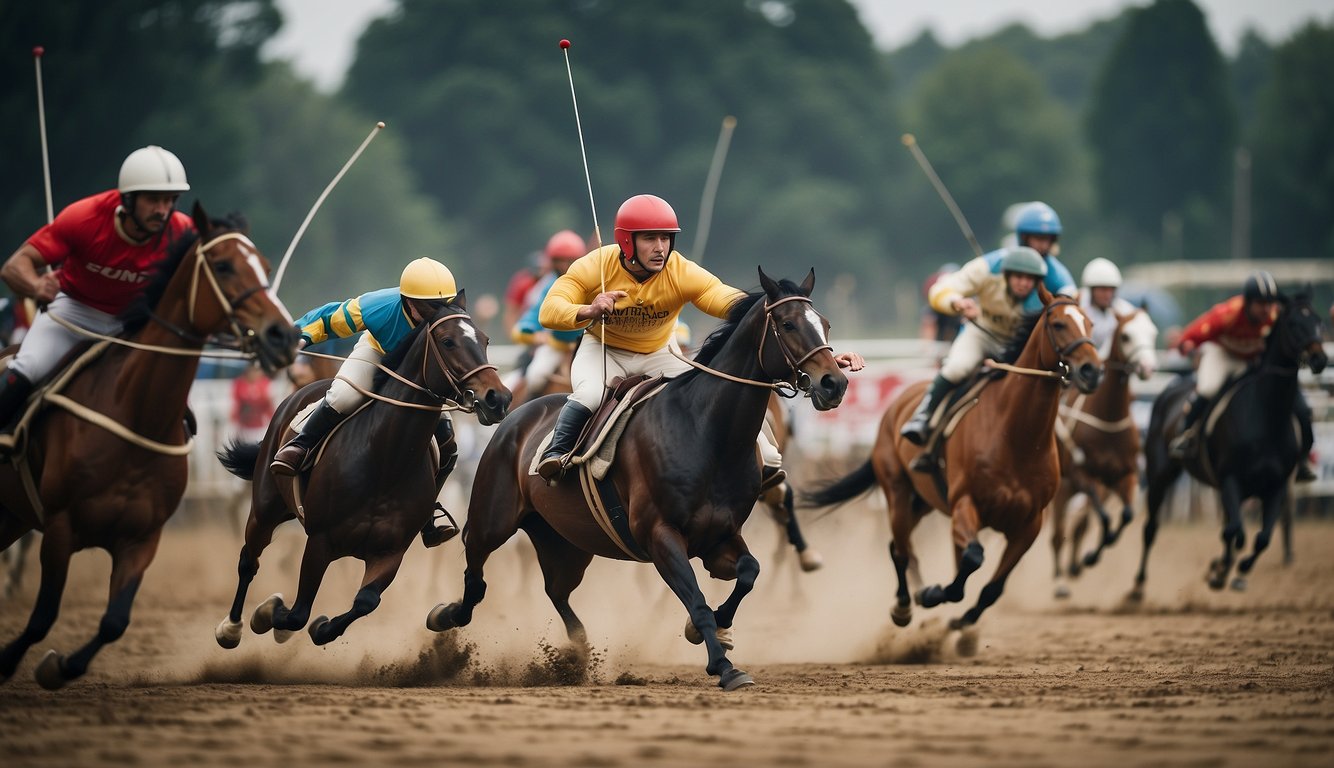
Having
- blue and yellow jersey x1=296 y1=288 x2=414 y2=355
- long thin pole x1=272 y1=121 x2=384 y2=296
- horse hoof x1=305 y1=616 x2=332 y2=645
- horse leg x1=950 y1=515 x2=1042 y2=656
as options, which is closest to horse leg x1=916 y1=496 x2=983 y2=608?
horse leg x1=950 y1=515 x2=1042 y2=656

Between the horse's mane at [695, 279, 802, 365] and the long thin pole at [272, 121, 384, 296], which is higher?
the long thin pole at [272, 121, 384, 296]

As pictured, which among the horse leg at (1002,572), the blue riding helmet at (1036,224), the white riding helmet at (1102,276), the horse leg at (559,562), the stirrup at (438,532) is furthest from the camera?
the white riding helmet at (1102,276)

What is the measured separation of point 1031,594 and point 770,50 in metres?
49.5

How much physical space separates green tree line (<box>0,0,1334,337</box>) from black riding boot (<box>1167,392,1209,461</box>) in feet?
106

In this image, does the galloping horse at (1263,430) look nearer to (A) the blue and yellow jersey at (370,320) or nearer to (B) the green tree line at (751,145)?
(A) the blue and yellow jersey at (370,320)

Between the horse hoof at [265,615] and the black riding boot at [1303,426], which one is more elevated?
the black riding boot at [1303,426]

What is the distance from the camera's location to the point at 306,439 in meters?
9.25

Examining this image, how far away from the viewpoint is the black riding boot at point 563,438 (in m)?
9.22

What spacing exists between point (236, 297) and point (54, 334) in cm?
132

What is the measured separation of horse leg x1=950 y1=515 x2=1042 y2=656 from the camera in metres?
10.8

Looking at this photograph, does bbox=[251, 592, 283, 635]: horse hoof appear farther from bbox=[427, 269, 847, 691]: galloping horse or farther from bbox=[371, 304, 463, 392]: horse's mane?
bbox=[427, 269, 847, 691]: galloping horse

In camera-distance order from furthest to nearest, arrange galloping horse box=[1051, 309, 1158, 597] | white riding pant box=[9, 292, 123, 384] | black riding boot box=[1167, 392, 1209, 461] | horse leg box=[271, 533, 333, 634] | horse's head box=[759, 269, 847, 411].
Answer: galloping horse box=[1051, 309, 1158, 597], black riding boot box=[1167, 392, 1209, 461], horse leg box=[271, 533, 333, 634], white riding pant box=[9, 292, 123, 384], horse's head box=[759, 269, 847, 411]

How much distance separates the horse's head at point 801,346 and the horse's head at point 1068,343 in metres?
2.60

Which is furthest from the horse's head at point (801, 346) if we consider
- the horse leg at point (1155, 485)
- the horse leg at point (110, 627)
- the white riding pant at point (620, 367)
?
the horse leg at point (1155, 485)
